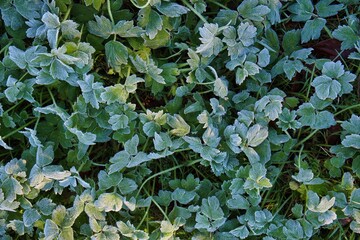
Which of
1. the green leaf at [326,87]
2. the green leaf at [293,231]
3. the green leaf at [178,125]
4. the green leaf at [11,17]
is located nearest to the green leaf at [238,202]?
the green leaf at [293,231]

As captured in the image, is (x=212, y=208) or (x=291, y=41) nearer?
(x=212, y=208)

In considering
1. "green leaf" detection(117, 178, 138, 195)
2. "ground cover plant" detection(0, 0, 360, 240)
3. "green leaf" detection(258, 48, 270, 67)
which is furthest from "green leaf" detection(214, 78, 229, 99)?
"green leaf" detection(117, 178, 138, 195)

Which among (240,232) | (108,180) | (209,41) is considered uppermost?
(209,41)

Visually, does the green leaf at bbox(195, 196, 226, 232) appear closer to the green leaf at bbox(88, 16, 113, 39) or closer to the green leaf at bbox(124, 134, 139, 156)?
the green leaf at bbox(124, 134, 139, 156)

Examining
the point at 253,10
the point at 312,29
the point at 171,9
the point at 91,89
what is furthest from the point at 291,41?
the point at 91,89

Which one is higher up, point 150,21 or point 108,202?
point 150,21

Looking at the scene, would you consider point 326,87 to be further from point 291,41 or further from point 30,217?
point 30,217
